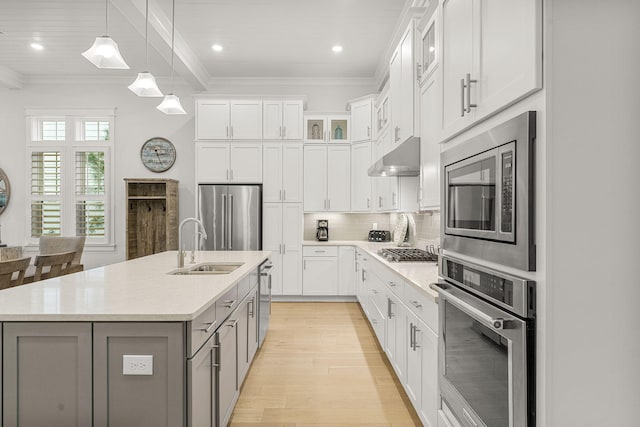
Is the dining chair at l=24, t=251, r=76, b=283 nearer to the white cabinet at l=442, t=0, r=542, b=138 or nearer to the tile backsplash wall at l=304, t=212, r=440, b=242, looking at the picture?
the tile backsplash wall at l=304, t=212, r=440, b=242

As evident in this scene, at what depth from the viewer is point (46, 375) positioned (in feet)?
4.80

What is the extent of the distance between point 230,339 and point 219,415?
1.32 ft

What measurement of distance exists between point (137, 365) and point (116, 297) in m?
0.44

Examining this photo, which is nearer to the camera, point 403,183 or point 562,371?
point 562,371

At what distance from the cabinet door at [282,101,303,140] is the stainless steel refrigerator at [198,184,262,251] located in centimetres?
102

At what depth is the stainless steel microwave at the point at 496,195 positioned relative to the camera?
1023 mm

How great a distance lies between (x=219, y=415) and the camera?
195 cm

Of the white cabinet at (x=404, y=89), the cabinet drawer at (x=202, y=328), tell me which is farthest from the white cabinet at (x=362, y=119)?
the cabinet drawer at (x=202, y=328)

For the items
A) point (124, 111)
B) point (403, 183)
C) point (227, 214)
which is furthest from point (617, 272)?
point (124, 111)

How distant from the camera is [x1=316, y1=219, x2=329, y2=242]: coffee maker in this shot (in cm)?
573

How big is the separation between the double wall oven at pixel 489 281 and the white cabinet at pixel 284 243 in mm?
3848

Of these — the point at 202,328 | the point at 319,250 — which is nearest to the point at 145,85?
the point at 202,328

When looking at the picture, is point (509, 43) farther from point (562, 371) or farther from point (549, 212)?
point (562, 371)

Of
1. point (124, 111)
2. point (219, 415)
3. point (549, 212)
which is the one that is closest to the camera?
point (549, 212)
